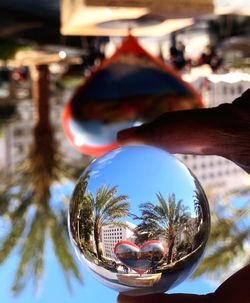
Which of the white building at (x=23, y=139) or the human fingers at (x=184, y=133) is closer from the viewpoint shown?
the human fingers at (x=184, y=133)

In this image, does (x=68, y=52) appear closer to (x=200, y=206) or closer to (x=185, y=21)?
(x=185, y=21)

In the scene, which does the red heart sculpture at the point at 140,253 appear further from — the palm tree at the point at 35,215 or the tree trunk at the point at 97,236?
the palm tree at the point at 35,215

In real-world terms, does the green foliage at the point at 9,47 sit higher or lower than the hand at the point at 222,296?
higher

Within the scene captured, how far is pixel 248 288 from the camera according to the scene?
0.81m

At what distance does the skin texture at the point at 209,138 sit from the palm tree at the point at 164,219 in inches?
4.1

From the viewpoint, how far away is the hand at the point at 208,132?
2.85 feet

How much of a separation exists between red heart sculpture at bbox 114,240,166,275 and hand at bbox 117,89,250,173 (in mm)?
205

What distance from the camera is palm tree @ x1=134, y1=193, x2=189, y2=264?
73cm

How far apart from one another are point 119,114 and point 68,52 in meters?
4.15

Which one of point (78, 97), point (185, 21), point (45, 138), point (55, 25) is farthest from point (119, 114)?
point (55, 25)

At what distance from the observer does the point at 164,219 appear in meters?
0.75

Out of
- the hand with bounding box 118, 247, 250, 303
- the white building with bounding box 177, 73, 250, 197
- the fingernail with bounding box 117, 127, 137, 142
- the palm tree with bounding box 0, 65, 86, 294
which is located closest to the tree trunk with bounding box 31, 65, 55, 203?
the palm tree with bounding box 0, 65, 86, 294

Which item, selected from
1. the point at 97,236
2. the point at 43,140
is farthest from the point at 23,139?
the point at 97,236

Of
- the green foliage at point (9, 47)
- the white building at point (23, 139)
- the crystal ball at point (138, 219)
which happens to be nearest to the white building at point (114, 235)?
the crystal ball at point (138, 219)
